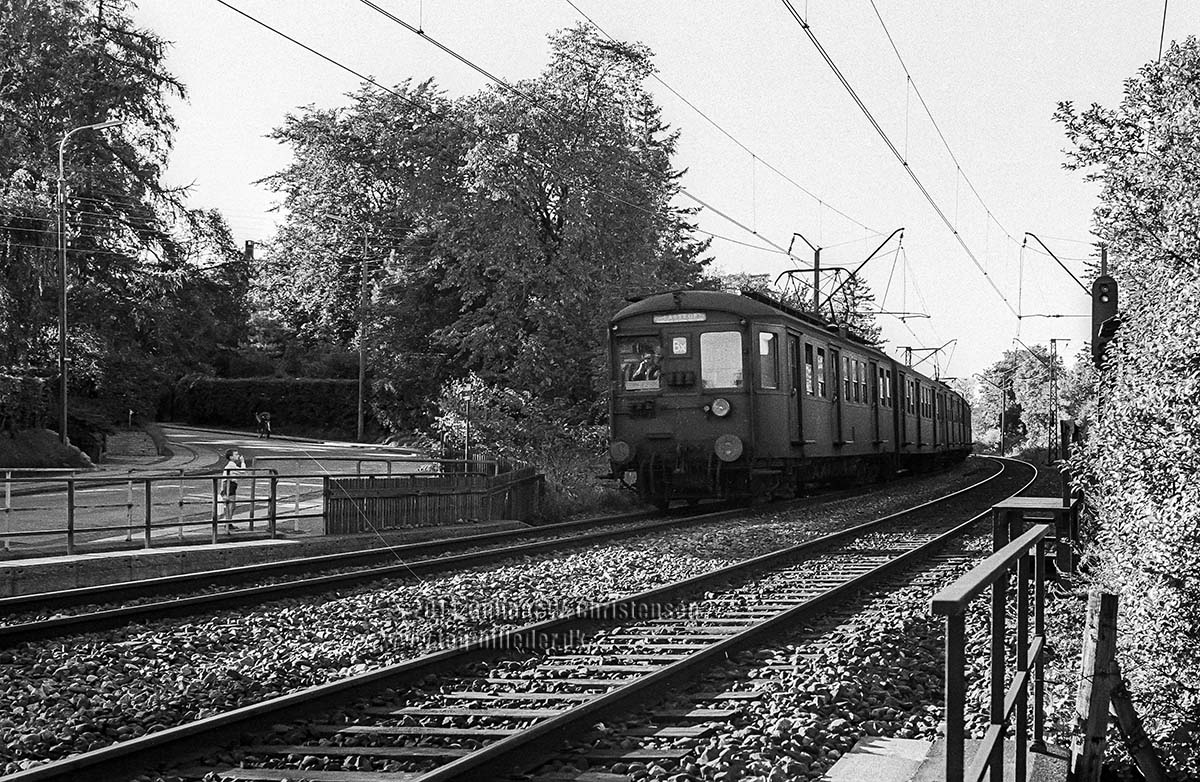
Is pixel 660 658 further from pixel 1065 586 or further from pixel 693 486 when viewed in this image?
pixel 693 486

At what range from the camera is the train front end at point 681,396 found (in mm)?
19062

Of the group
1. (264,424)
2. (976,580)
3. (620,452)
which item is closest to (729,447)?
(620,452)

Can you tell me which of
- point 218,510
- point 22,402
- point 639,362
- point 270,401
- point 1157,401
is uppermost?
point 270,401

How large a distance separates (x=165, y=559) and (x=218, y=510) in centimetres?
498

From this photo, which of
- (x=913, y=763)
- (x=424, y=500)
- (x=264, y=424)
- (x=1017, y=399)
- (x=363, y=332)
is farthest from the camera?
(x=1017, y=399)

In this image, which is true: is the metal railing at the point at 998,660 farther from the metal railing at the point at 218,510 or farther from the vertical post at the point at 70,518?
the metal railing at the point at 218,510

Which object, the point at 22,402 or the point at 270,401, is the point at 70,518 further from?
the point at 270,401

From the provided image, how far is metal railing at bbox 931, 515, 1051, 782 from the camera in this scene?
312 centimetres

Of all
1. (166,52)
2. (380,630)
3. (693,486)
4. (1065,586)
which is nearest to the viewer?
(380,630)

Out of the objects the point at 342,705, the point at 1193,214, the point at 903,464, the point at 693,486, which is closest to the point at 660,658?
the point at 342,705

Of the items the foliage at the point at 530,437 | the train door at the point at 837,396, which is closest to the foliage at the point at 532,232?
the foliage at the point at 530,437

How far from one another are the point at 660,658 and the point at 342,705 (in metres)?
2.12

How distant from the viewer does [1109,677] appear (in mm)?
5164

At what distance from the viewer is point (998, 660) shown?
408 centimetres
